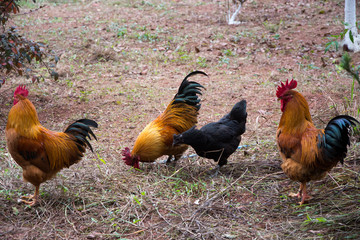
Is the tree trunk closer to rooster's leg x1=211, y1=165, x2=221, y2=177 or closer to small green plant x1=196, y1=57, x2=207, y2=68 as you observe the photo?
small green plant x1=196, y1=57, x2=207, y2=68

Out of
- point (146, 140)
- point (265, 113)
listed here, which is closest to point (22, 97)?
point (146, 140)

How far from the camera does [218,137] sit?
15.7 ft

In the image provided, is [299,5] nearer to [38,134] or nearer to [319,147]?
[319,147]

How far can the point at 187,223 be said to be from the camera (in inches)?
145

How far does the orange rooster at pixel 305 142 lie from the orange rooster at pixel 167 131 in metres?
1.37

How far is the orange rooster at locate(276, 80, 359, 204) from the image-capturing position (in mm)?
3471

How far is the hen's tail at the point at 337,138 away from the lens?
3391 mm

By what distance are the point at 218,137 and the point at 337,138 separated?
1.70 m

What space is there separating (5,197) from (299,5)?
1239cm

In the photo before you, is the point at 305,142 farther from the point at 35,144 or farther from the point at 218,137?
the point at 35,144

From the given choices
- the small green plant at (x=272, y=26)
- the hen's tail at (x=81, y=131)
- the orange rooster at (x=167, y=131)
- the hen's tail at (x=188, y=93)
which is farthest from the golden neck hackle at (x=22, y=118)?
the small green plant at (x=272, y=26)

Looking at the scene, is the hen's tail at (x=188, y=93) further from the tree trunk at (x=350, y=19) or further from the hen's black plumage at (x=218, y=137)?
the tree trunk at (x=350, y=19)

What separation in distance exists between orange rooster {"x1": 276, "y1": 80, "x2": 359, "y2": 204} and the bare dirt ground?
0.41m

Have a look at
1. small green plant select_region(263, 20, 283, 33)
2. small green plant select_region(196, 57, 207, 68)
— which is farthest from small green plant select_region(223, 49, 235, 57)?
small green plant select_region(263, 20, 283, 33)
